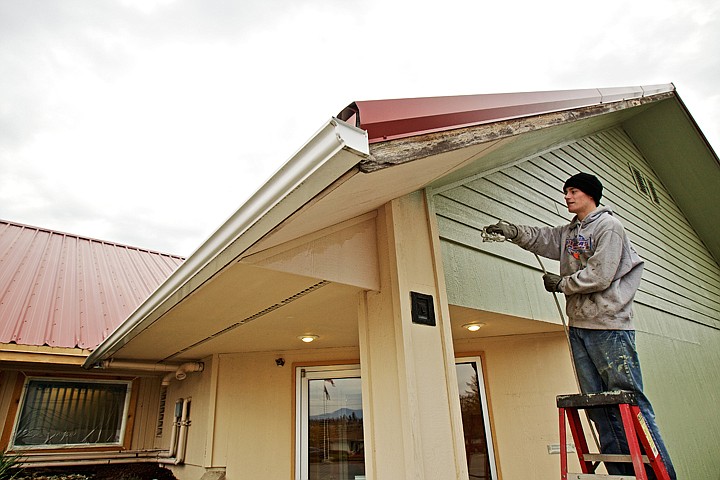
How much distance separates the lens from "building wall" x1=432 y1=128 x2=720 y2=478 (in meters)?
2.59

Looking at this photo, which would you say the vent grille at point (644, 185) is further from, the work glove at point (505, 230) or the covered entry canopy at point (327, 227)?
the work glove at point (505, 230)

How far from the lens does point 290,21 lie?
6582 mm


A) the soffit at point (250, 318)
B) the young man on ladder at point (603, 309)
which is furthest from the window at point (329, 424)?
the young man on ladder at point (603, 309)

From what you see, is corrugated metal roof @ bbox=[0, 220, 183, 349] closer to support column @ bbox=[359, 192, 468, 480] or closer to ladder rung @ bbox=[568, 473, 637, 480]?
support column @ bbox=[359, 192, 468, 480]

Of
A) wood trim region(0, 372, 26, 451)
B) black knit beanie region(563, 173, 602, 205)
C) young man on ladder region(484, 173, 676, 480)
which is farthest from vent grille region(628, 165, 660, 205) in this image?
wood trim region(0, 372, 26, 451)

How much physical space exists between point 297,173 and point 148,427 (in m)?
4.84

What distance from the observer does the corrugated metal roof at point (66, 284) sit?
12.6ft

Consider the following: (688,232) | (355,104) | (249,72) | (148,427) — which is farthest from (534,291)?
(249,72)

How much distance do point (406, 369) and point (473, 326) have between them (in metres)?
1.28

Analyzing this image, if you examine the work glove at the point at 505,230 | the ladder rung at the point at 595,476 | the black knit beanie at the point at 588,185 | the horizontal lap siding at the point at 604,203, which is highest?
the horizontal lap siding at the point at 604,203

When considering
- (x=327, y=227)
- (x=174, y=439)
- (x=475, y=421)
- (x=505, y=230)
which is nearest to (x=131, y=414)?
(x=174, y=439)

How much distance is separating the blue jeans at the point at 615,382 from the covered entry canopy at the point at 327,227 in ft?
2.64

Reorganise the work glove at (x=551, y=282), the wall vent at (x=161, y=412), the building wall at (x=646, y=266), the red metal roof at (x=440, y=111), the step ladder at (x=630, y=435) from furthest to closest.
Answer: the wall vent at (x=161, y=412), the building wall at (x=646, y=266), the work glove at (x=551, y=282), the step ladder at (x=630, y=435), the red metal roof at (x=440, y=111)

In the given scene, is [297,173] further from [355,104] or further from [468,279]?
[468,279]
